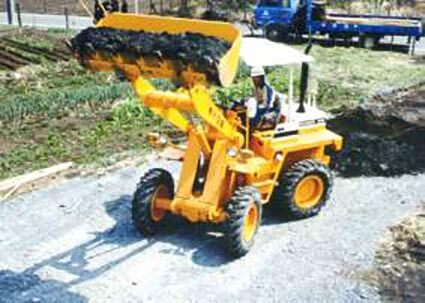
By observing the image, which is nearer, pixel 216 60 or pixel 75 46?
pixel 216 60

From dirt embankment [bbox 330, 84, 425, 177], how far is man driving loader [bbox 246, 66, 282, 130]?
2.82 meters

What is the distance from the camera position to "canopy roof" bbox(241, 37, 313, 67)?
30.3 ft

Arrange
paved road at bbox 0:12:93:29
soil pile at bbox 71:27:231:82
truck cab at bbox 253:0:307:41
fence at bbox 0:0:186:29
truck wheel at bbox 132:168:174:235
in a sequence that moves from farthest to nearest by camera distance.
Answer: fence at bbox 0:0:186:29
paved road at bbox 0:12:93:29
truck cab at bbox 253:0:307:41
truck wheel at bbox 132:168:174:235
soil pile at bbox 71:27:231:82

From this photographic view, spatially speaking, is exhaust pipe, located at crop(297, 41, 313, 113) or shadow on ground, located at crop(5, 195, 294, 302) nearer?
shadow on ground, located at crop(5, 195, 294, 302)

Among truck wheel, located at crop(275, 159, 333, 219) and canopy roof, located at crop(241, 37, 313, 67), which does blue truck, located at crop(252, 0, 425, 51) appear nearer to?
truck wheel, located at crop(275, 159, 333, 219)

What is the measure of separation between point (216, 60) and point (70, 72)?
41.6 feet

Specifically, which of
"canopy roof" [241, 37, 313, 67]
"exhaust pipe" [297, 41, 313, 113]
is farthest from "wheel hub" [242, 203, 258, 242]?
"exhaust pipe" [297, 41, 313, 113]

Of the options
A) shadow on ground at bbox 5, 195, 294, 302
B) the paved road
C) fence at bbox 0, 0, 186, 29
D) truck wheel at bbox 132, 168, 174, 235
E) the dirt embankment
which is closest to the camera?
shadow on ground at bbox 5, 195, 294, 302

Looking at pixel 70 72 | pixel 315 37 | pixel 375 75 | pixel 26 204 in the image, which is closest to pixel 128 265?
pixel 26 204

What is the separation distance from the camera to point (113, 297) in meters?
8.09

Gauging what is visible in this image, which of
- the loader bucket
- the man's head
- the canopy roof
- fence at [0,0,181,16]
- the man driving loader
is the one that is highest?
the loader bucket

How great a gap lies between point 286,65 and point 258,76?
55 centimetres

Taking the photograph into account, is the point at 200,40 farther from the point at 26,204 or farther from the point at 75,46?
the point at 26,204

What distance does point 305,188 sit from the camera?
10.1m
